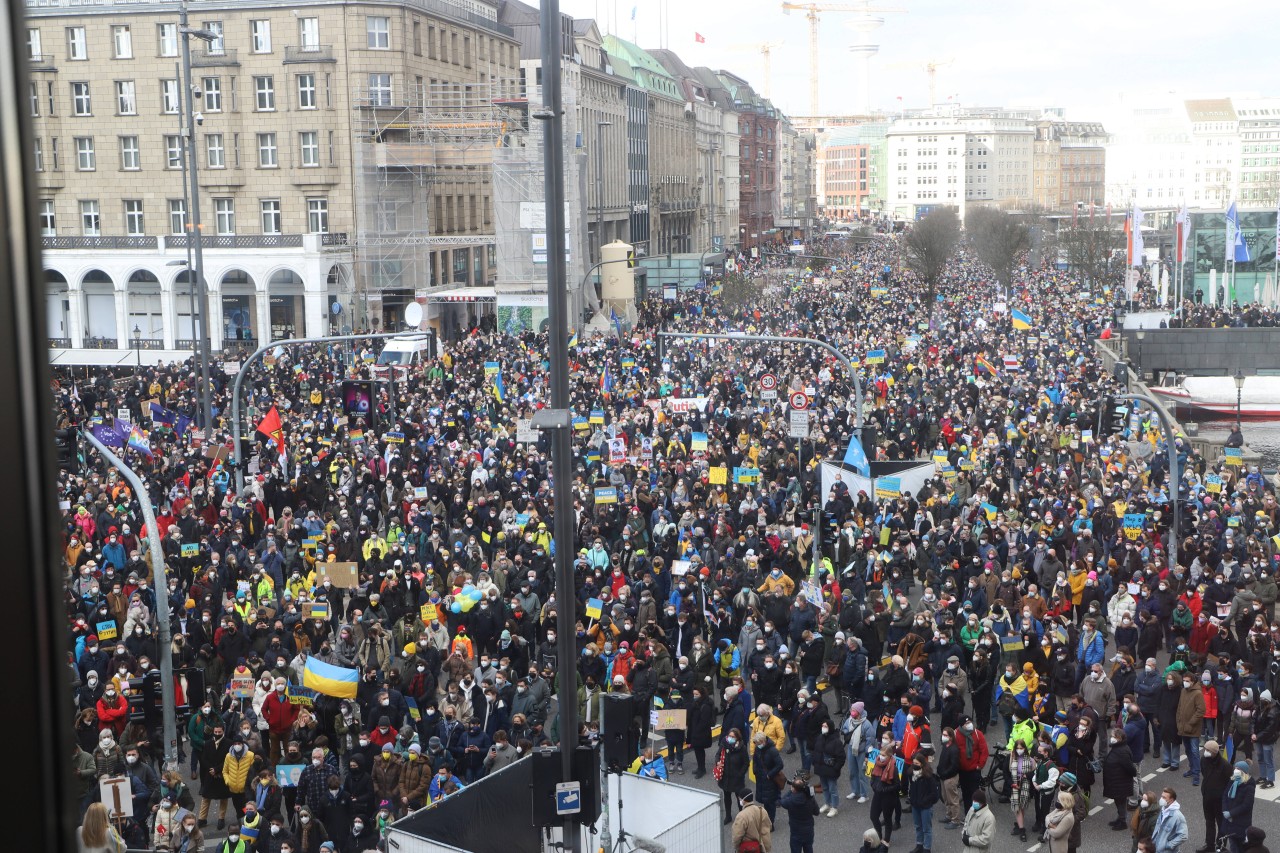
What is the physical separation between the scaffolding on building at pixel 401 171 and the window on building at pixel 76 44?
472 inches

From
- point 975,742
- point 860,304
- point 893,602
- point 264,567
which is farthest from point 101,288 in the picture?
point 975,742

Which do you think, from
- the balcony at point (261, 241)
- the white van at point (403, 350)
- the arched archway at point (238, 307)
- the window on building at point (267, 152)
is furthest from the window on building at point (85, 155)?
the white van at point (403, 350)

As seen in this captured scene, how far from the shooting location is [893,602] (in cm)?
1745

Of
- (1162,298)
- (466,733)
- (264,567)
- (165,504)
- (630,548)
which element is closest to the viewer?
(466,733)

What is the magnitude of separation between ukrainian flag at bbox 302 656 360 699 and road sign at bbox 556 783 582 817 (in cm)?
562

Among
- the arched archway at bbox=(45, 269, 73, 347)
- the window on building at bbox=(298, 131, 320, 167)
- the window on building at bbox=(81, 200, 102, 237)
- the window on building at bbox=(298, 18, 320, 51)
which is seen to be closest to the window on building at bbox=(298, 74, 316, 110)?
the window on building at bbox=(298, 131, 320, 167)

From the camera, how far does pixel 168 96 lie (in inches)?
2397

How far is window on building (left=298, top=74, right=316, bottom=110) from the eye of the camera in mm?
60406

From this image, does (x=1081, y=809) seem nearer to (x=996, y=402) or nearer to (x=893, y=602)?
(x=893, y=602)

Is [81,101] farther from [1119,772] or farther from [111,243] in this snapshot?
[1119,772]

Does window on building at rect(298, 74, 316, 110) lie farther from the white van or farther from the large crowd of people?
the large crowd of people

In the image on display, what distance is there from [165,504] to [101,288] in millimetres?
40293

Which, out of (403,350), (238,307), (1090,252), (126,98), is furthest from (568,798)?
(1090,252)

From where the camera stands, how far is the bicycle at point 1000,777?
13742 millimetres
